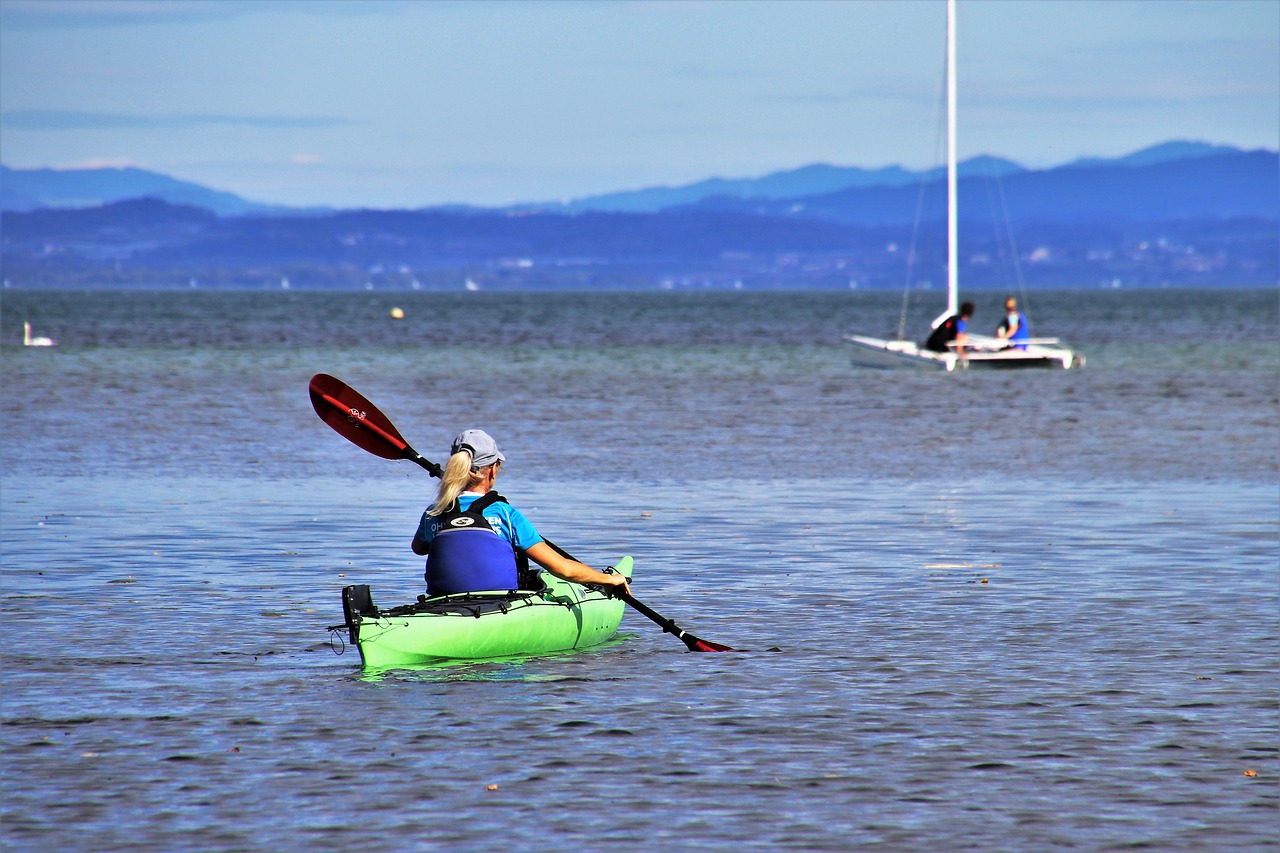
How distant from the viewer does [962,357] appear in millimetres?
49094

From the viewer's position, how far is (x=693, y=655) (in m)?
12.7

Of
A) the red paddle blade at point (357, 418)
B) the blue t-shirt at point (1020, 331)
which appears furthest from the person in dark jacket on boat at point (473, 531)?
the blue t-shirt at point (1020, 331)

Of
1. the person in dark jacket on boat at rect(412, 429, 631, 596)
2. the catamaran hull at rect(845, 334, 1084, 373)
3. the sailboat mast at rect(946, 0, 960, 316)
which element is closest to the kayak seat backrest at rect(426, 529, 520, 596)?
the person in dark jacket on boat at rect(412, 429, 631, 596)

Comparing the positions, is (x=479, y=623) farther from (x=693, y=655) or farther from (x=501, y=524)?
(x=693, y=655)

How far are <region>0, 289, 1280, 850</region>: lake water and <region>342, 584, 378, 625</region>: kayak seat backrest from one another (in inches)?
18.2

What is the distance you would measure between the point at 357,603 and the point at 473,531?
0.96 metres

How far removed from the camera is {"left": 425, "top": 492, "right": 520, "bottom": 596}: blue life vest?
12.0 meters

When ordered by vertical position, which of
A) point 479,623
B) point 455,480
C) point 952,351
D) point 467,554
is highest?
point 952,351

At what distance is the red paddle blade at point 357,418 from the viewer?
15.3 m

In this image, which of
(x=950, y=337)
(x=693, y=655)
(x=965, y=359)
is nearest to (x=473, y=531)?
(x=693, y=655)

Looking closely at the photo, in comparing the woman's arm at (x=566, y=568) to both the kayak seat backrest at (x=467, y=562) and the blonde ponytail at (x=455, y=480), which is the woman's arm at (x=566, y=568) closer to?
the kayak seat backrest at (x=467, y=562)

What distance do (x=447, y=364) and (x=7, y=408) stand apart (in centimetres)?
2458

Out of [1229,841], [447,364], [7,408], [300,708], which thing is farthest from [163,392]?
[1229,841]

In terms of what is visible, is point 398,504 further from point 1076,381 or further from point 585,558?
point 1076,381
